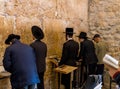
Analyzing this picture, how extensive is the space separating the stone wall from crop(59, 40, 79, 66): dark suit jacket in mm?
517

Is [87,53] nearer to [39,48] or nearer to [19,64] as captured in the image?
[39,48]

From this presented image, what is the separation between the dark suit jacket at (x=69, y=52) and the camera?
6094 millimetres

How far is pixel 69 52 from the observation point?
20.1 ft

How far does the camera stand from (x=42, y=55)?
5.29 m

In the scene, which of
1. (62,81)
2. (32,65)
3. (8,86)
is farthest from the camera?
(62,81)

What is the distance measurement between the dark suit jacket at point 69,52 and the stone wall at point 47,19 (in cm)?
52

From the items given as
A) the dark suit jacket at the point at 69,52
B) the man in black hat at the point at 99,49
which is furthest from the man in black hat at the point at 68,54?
the man in black hat at the point at 99,49

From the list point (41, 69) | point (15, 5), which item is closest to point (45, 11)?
point (15, 5)

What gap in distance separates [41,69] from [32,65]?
87 centimetres

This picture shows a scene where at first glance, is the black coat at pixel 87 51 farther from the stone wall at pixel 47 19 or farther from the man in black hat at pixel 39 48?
the man in black hat at pixel 39 48

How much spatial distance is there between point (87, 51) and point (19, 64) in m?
3.01

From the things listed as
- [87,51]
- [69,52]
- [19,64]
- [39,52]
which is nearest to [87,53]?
[87,51]

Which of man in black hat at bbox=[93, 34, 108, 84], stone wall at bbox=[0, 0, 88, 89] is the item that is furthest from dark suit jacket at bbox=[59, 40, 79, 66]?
man in black hat at bbox=[93, 34, 108, 84]

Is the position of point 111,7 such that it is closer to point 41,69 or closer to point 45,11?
point 45,11
